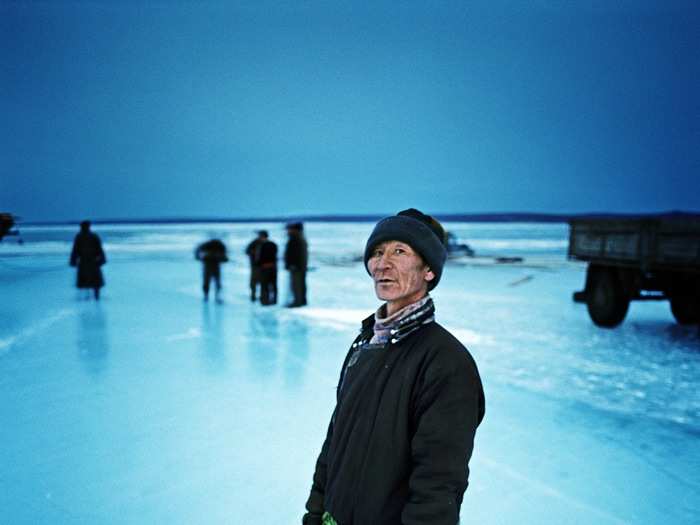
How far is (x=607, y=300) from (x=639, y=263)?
0.91m

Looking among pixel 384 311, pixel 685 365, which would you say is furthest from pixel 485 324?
pixel 384 311

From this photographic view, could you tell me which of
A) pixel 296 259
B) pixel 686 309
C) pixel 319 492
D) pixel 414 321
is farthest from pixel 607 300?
pixel 414 321

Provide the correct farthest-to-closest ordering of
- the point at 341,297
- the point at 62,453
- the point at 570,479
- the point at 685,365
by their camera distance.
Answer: the point at 341,297
the point at 685,365
the point at 62,453
the point at 570,479

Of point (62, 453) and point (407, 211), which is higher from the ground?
point (407, 211)

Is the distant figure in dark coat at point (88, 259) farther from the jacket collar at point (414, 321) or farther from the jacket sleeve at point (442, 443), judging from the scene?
the jacket sleeve at point (442, 443)

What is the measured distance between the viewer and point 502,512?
11.2 feet

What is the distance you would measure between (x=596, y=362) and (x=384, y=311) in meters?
5.83

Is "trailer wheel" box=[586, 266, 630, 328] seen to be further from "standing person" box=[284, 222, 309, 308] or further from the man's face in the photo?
the man's face

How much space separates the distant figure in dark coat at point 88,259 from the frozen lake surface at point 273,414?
1136 mm

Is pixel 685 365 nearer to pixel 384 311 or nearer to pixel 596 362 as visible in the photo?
pixel 596 362

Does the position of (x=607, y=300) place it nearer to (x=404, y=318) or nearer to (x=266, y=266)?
(x=266, y=266)

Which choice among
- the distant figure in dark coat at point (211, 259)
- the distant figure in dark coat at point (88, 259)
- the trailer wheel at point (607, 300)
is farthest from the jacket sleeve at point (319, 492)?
the distant figure in dark coat at point (88, 259)

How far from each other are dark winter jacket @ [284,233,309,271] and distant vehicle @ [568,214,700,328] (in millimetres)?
4853

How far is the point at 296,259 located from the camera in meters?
10.6
